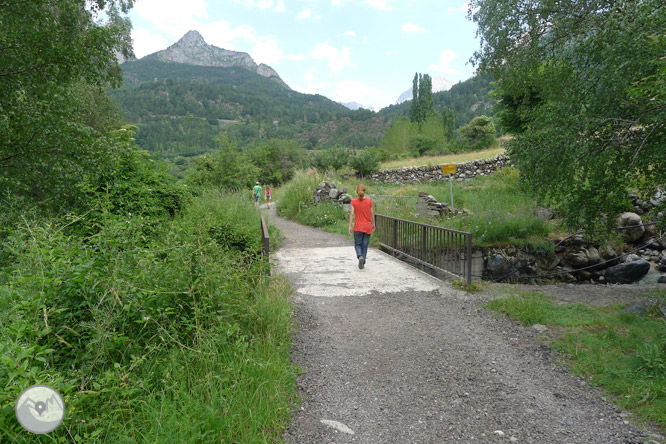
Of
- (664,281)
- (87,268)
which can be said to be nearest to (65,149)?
(87,268)

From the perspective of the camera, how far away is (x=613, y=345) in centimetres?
425

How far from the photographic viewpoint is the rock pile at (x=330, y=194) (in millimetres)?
16328

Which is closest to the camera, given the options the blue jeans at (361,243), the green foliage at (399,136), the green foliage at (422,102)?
the blue jeans at (361,243)

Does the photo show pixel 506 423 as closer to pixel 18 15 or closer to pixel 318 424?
pixel 318 424

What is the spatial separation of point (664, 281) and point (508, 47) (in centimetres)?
641

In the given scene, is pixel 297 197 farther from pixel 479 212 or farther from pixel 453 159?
pixel 453 159

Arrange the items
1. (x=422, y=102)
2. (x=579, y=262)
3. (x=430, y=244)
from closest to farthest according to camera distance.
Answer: (x=430, y=244) → (x=579, y=262) → (x=422, y=102)

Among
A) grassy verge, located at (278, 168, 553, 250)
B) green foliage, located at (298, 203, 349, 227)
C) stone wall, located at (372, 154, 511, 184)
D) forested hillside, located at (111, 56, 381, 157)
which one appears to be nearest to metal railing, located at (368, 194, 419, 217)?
grassy verge, located at (278, 168, 553, 250)

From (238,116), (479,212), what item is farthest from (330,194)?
(238,116)

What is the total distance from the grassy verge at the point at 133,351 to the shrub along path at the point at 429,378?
0.46 m

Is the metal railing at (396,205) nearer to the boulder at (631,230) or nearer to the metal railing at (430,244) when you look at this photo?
the metal railing at (430,244)

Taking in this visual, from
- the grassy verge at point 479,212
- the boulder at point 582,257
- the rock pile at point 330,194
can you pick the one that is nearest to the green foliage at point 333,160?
the grassy verge at point 479,212

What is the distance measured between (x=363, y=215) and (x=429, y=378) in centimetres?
440

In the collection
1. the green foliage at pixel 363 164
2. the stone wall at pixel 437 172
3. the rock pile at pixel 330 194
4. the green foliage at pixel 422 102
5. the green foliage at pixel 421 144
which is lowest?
the rock pile at pixel 330 194
